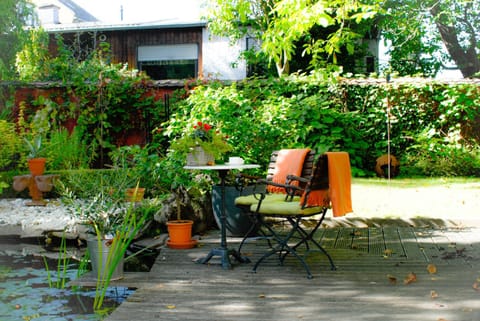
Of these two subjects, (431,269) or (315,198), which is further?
(315,198)

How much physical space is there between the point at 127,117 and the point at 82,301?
747cm

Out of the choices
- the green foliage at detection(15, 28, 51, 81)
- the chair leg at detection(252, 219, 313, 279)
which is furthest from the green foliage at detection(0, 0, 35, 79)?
the chair leg at detection(252, 219, 313, 279)

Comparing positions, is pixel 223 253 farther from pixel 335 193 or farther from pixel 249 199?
pixel 335 193

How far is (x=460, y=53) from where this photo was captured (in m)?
19.1

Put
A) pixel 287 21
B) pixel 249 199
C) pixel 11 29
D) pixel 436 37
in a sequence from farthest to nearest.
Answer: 1. pixel 436 37
2. pixel 11 29
3. pixel 287 21
4. pixel 249 199

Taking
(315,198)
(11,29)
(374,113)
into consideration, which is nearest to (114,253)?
(315,198)

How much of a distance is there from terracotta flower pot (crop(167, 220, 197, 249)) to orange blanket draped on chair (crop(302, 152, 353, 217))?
1.54 m

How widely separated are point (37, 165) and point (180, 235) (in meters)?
3.69

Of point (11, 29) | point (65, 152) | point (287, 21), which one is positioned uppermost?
point (11, 29)

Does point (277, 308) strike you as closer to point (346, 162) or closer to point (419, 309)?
point (419, 309)

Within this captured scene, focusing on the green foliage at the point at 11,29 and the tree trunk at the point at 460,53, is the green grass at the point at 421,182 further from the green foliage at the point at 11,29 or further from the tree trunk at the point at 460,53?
the tree trunk at the point at 460,53

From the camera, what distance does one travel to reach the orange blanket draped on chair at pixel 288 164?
5.91 metres

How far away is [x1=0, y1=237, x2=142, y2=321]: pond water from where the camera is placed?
3959mm

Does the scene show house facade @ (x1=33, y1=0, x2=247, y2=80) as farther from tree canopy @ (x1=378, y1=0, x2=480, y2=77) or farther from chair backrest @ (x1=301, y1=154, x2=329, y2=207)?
chair backrest @ (x1=301, y1=154, x2=329, y2=207)
